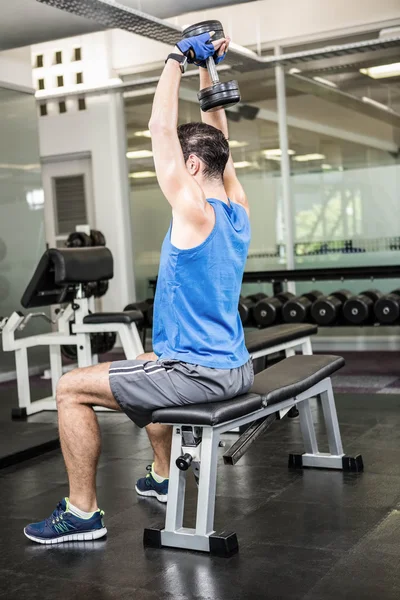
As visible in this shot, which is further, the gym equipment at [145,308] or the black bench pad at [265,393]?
the gym equipment at [145,308]

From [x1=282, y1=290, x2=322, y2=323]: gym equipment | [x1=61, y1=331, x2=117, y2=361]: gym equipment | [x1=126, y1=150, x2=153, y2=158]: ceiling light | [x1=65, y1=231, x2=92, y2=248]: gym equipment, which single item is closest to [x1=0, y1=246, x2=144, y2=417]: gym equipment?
[x1=61, y1=331, x2=117, y2=361]: gym equipment

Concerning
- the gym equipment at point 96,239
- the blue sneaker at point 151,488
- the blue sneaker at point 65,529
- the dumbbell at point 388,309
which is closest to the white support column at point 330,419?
the blue sneaker at point 151,488

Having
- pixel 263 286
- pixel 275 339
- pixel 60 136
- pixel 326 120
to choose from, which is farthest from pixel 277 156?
pixel 275 339

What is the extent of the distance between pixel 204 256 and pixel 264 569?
913 millimetres

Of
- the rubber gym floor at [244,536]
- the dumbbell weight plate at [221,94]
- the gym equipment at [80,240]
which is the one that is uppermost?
the dumbbell weight plate at [221,94]

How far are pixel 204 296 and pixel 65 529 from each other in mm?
893

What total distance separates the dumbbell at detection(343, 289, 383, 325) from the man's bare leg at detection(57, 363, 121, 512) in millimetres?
3379

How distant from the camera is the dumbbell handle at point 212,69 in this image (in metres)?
2.46

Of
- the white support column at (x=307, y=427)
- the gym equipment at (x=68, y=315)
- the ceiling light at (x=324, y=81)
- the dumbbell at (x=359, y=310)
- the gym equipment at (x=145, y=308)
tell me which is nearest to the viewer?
the white support column at (x=307, y=427)

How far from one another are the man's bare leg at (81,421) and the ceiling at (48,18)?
305 cm

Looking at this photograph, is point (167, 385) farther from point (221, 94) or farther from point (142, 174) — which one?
point (142, 174)

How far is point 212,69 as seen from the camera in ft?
8.11

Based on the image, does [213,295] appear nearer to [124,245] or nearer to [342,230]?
[342,230]

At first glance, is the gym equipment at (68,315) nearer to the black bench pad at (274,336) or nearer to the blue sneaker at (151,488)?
the black bench pad at (274,336)
